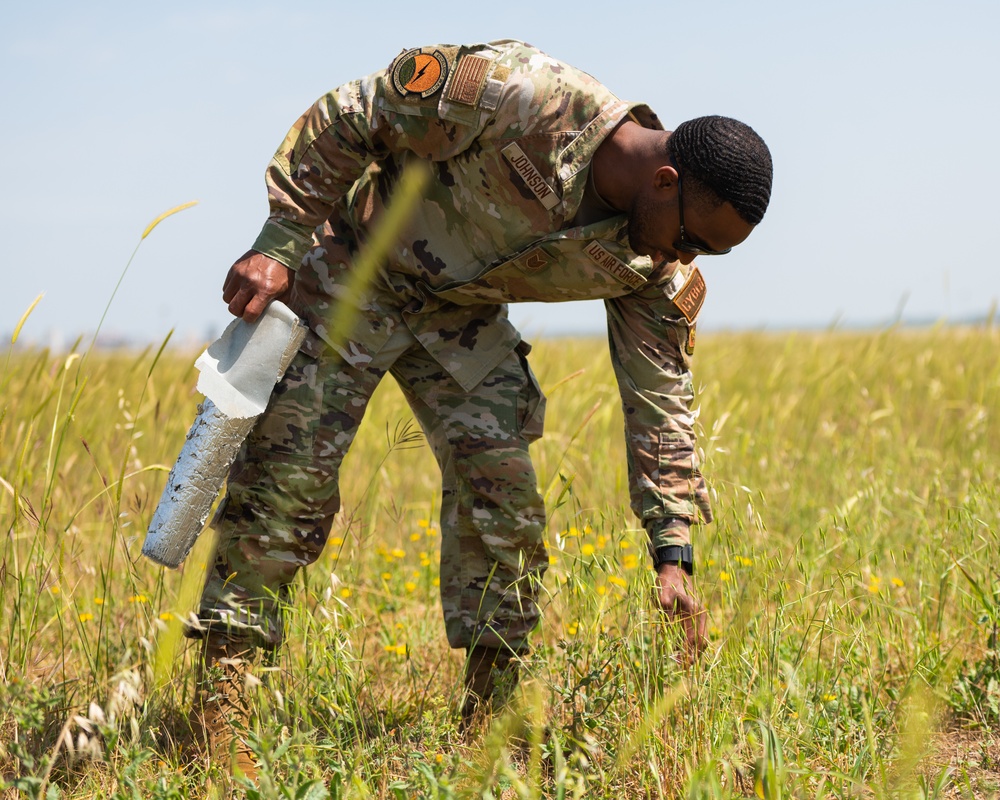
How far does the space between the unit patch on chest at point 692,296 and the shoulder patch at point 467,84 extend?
702 millimetres

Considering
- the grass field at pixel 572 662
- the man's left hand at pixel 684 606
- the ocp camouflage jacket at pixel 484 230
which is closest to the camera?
the grass field at pixel 572 662

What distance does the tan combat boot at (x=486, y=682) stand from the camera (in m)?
2.37

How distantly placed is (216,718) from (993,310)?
12.2 ft

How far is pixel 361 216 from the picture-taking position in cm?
245

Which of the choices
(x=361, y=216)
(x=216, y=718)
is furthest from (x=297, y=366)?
(x=216, y=718)

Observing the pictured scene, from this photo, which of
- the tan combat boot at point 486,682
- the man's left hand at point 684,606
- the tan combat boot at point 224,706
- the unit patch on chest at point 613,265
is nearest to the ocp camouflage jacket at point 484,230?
the unit patch on chest at point 613,265

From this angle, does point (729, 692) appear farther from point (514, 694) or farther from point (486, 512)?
point (486, 512)

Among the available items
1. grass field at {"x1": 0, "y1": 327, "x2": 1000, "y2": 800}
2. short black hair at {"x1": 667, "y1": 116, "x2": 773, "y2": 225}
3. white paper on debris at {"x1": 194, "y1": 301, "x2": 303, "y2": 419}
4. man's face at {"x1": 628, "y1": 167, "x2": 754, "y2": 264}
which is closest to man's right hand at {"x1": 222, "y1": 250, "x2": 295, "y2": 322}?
white paper on debris at {"x1": 194, "y1": 301, "x2": 303, "y2": 419}

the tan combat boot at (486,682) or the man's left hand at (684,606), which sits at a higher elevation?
the man's left hand at (684,606)

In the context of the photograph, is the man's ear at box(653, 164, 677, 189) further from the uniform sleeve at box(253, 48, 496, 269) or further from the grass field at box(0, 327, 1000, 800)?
the grass field at box(0, 327, 1000, 800)

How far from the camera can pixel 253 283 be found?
7.23ft

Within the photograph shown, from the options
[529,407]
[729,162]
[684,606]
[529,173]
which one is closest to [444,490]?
[529,407]

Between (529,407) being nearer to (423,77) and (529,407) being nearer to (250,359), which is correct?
(250,359)

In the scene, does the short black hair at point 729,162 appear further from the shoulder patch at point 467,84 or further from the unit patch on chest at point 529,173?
the shoulder patch at point 467,84
